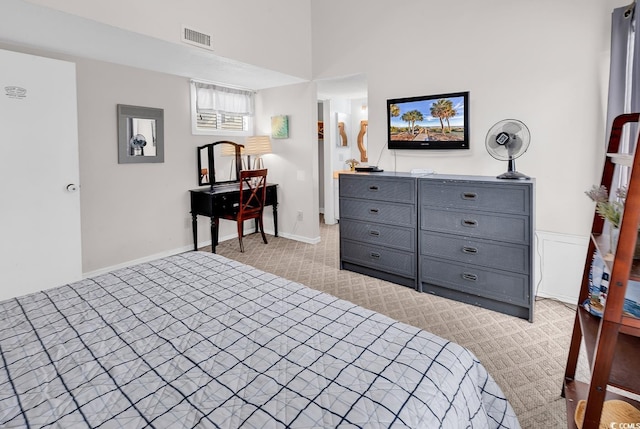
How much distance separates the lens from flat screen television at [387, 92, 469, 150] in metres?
3.47

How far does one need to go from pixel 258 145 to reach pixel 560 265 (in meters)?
3.98

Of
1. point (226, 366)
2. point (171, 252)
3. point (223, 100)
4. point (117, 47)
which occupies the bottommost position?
point (171, 252)

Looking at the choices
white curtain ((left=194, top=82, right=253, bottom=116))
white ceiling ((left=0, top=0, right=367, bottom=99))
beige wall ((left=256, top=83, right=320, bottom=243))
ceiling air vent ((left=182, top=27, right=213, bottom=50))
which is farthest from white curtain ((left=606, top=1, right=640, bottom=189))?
white curtain ((left=194, top=82, right=253, bottom=116))

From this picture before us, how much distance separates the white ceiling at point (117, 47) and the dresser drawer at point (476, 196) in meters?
2.06

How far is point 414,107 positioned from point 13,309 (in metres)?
3.55

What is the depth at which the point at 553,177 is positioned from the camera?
310cm

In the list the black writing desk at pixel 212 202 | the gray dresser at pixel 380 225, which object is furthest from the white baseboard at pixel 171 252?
the gray dresser at pixel 380 225

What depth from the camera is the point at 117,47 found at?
3.37m

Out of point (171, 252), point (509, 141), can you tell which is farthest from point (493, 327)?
point (171, 252)

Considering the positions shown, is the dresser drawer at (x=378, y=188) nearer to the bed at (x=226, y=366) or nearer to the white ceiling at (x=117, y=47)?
the white ceiling at (x=117, y=47)

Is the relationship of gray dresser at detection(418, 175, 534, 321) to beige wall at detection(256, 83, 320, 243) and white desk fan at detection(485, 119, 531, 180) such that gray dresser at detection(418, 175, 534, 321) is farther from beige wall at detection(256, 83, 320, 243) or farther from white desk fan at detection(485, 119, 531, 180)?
beige wall at detection(256, 83, 320, 243)

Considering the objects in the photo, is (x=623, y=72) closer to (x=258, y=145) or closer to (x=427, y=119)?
(x=427, y=119)

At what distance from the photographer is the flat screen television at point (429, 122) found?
347cm

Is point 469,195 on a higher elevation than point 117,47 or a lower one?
lower
